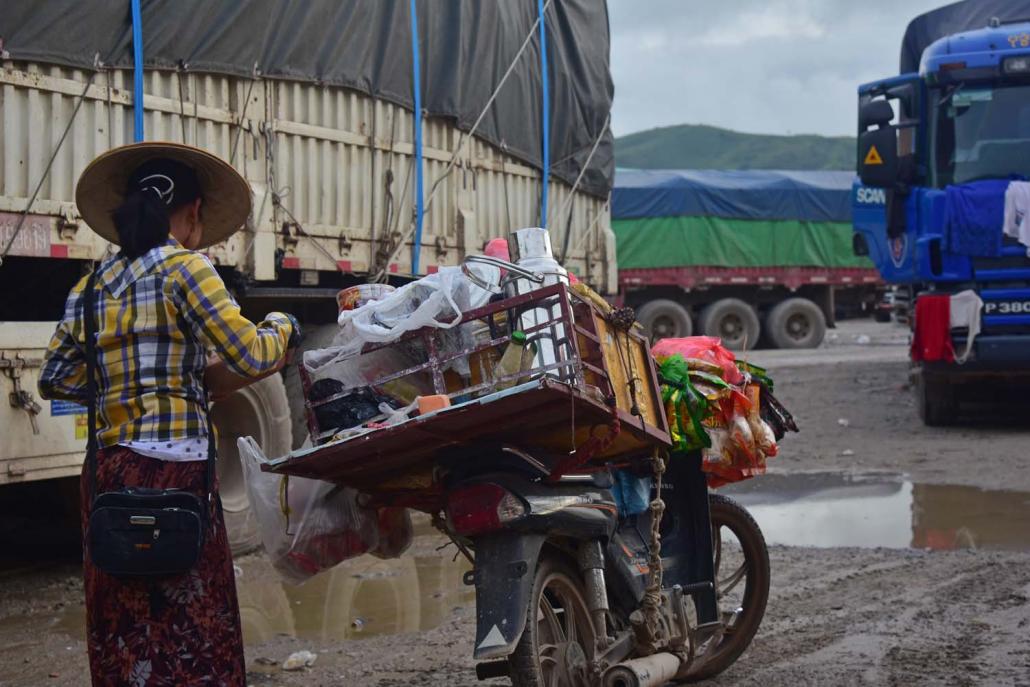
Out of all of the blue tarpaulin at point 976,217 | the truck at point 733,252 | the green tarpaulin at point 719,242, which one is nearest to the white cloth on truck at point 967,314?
the blue tarpaulin at point 976,217

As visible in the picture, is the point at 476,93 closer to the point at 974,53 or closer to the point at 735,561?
the point at 735,561

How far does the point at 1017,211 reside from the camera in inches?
433

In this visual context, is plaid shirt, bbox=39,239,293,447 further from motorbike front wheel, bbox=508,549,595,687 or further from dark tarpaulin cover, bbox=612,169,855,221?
dark tarpaulin cover, bbox=612,169,855,221

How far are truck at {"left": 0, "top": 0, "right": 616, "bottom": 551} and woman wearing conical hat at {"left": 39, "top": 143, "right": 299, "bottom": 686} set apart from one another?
290 centimetres

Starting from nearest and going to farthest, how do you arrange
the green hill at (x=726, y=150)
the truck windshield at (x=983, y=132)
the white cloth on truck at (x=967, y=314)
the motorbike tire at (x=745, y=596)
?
the motorbike tire at (x=745, y=596)
the white cloth on truck at (x=967, y=314)
the truck windshield at (x=983, y=132)
the green hill at (x=726, y=150)

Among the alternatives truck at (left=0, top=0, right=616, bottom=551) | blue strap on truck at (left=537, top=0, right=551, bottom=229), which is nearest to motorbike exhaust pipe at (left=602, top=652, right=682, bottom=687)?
truck at (left=0, top=0, right=616, bottom=551)

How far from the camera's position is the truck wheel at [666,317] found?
86.2 feet

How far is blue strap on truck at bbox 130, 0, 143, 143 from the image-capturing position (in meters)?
6.50

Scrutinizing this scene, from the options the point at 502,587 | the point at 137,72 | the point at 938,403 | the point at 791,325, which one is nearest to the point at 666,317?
the point at 791,325

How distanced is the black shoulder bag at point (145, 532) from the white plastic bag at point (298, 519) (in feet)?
2.34

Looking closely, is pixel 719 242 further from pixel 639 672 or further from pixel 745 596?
pixel 639 672

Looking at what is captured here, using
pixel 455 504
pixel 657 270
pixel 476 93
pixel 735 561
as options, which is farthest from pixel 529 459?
pixel 657 270

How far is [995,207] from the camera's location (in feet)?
36.3

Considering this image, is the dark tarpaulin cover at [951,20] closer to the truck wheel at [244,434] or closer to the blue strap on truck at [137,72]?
the truck wheel at [244,434]
